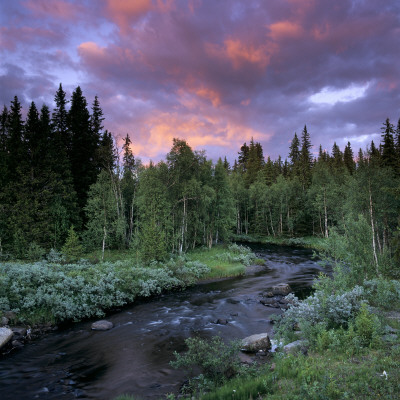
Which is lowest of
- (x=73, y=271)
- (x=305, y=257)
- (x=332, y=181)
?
(x=305, y=257)

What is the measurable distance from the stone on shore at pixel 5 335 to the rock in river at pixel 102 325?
12.6 ft

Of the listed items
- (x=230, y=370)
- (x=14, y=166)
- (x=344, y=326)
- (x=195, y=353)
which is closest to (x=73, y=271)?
(x=195, y=353)

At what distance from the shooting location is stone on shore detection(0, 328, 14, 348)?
11614mm

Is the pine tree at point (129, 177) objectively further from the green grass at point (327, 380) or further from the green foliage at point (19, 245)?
the green grass at point (327, 380)

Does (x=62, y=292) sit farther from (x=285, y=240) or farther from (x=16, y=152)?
(x=285, y=240)

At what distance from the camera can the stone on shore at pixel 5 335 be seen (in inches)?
457

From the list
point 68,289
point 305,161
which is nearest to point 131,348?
point 68,289

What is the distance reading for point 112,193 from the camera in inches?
1359

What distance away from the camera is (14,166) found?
105ft

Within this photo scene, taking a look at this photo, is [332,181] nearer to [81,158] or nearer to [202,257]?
[202,257]

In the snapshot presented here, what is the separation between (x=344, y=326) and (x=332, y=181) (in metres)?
51.2

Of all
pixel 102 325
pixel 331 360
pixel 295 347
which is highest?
pixel 331 360

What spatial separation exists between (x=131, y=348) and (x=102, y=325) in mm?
3241

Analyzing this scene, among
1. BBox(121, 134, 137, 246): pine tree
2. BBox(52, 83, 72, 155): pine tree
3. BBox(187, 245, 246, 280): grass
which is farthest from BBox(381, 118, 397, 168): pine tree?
BBox(52, 83, 72, 155): pine tree
